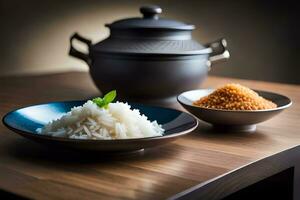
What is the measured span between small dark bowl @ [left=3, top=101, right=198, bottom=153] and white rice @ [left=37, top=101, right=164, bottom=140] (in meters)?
0.03

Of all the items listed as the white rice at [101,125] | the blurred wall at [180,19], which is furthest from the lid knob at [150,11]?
the blurred wall at [180,19]

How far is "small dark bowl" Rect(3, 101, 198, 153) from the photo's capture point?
79 cm

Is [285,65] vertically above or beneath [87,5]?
beneath

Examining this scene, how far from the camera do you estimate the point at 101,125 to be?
2.77 ft

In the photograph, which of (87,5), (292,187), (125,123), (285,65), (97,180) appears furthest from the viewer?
(285,65)

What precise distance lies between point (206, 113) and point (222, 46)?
49 centimetres

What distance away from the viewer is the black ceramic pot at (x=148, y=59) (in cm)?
127

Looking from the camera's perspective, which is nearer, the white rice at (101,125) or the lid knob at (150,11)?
the white rice at (101,125)

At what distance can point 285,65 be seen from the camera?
289 centimetres

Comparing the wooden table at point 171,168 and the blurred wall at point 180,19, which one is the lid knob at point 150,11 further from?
the blurred wall at point 180,19

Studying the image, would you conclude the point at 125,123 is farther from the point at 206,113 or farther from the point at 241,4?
the point at 241,4

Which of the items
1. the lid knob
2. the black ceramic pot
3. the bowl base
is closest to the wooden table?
the bowl base

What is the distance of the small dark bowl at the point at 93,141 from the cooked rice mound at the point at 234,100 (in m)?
0.11

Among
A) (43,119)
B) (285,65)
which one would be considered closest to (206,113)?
(43,119)
